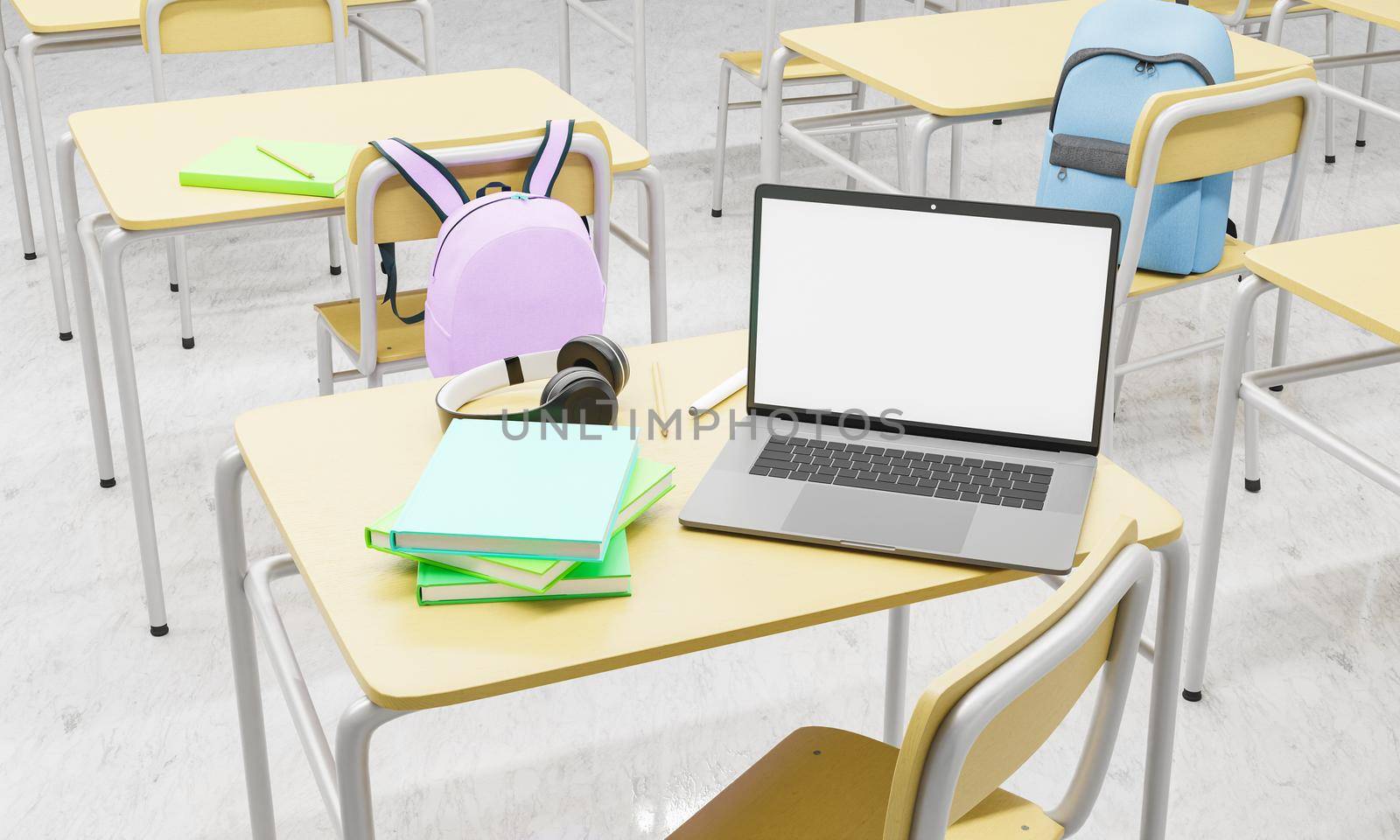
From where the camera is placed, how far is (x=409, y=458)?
138 cm

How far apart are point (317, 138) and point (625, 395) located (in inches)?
42.9

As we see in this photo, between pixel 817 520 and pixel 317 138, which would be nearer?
pixel 817 520

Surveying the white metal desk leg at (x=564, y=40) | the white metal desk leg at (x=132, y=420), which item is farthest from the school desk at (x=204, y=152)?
the white metal desk leg at (x=564, y=40)

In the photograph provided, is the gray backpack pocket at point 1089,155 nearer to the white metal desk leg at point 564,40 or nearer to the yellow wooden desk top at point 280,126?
the yellow wooden desk top at point 280,126

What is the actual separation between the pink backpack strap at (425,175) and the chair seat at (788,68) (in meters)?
1.80

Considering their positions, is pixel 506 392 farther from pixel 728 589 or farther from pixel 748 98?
Answer: pixel 748 98

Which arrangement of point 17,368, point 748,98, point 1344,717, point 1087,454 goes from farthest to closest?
point 748,98, point 17,368, point 1344,717, point 1087,454

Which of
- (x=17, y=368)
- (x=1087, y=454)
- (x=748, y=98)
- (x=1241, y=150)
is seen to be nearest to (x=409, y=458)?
(x=1087, y=454)

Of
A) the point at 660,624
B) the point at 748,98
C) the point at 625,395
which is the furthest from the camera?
the point at 748,98

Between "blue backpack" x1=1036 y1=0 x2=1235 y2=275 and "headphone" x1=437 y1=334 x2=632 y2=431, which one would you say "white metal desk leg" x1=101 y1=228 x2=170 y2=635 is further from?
"blue backpack" x1=1036 y1=0 x2=1235 y2=275

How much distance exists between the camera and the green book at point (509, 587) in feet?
3.81

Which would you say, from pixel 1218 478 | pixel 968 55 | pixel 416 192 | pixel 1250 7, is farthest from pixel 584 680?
pixel 1250 7

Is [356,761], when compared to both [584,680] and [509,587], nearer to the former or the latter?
[509,587]

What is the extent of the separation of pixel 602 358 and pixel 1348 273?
104 cm
